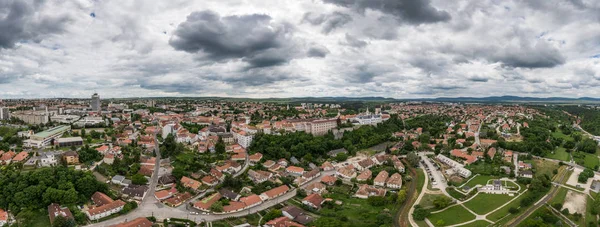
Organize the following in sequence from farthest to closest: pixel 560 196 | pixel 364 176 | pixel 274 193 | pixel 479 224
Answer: pixel 364 176
pixel 274 193
pixel 560 196
pixel 479 224

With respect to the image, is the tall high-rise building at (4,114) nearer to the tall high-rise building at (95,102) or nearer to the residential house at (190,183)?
the tall high-rise building at (95,102)

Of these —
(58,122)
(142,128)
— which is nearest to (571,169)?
(142,128)

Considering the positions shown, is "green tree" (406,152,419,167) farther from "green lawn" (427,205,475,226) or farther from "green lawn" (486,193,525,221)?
"green lawn" (427,205,475,226)

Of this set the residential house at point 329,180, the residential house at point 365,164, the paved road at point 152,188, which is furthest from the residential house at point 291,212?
the residential house at point 365,164

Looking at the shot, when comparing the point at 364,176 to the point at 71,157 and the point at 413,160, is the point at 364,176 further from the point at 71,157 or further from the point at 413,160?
the point at 71,157

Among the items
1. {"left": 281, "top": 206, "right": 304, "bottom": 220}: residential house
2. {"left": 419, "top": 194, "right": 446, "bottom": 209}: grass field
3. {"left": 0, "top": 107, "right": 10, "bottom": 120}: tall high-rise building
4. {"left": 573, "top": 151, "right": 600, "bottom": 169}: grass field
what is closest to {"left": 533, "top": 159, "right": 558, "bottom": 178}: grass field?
{"left": 573, "top": 151, "right": 600, "bottom": 169}: grass field

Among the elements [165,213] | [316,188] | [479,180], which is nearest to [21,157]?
[165,213]

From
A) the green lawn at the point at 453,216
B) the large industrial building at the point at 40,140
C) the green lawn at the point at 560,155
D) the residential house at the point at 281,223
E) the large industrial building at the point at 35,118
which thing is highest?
the large industrial building at the point at 35,118
